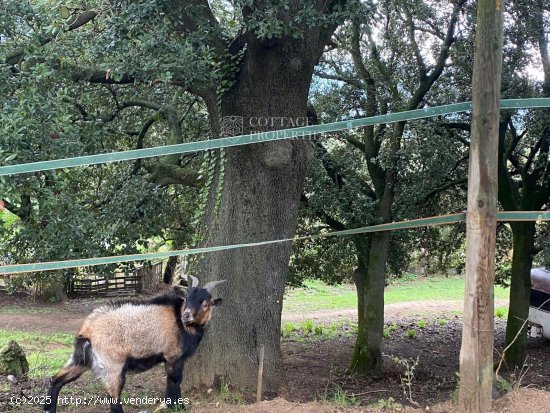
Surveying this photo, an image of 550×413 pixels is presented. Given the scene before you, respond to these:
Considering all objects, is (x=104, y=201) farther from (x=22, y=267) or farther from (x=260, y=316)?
(x=22, y=267)

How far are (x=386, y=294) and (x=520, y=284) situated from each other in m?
14.7

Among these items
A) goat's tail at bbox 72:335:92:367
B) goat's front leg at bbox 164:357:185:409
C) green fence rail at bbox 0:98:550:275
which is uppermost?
green fence rail at bbox 0:98:550:275

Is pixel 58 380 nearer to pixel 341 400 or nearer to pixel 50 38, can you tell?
pixel 341 400

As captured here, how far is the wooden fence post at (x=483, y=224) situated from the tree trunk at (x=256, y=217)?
3.16 m

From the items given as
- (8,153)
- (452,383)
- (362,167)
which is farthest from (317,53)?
(452,383)

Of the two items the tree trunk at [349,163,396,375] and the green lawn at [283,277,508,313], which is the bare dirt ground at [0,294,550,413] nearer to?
the tree trunk at [349,163,396,375]

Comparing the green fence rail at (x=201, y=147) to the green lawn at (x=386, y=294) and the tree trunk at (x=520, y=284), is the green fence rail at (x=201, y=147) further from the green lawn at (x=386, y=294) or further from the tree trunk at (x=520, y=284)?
the green lawn at (x=386, y=294)

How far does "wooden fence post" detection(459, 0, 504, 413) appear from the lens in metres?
4.43

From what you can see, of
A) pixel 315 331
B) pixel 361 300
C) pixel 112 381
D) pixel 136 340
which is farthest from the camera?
pixel 315 331

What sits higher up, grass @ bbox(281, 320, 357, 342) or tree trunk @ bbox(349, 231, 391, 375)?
tree trunk @ bbox(349, 231, 391, 375)

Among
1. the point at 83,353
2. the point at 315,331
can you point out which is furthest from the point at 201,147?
the point at 315,331

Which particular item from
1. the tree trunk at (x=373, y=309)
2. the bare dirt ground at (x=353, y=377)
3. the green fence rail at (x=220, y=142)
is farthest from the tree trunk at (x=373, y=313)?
the green fence rail at (x=220, y=142)

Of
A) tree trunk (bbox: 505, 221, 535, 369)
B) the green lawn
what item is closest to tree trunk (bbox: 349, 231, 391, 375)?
tree trunk (bbox: 505, 221, 535, 369)

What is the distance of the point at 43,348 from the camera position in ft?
38.5
